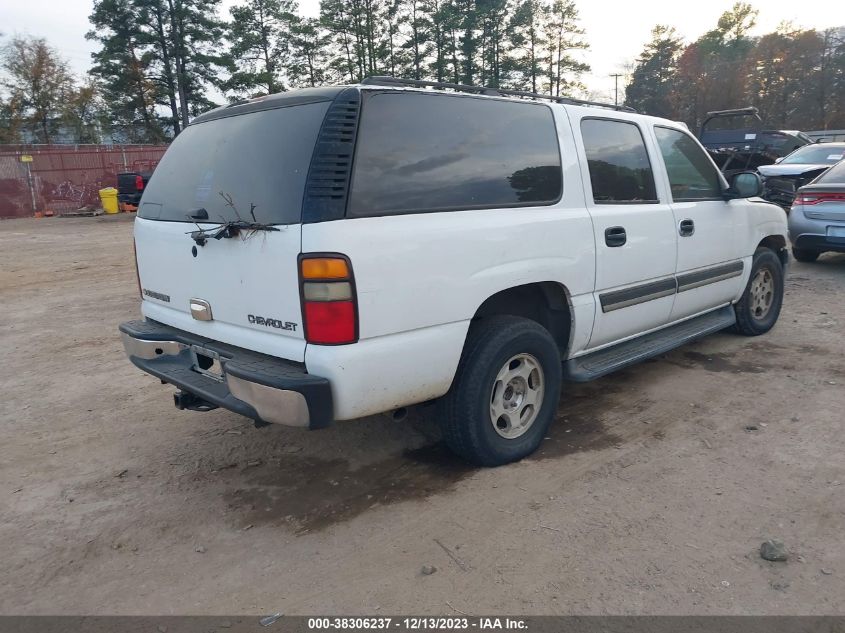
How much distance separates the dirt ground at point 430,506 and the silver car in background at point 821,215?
13.3 ft

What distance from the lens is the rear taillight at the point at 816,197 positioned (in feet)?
27.0

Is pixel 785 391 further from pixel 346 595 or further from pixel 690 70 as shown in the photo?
pixel 690 70

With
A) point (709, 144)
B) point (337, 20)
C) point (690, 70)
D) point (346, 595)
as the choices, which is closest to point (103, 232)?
point (709, 144)

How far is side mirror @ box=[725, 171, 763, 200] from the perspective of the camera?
4992 millimetres

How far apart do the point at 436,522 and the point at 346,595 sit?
0.64 m

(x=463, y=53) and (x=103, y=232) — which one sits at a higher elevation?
(x=463, y=53)

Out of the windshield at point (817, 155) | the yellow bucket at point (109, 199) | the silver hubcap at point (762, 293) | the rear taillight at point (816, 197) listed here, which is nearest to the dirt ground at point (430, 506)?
the silver hubcap at point (762, 293)

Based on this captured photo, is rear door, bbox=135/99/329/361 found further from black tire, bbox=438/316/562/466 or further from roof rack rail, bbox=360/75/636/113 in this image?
black tire, bbox=438/316/562/466

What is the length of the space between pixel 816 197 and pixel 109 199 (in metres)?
22.4

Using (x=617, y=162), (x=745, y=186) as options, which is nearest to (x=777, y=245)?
(x=745, y=186)

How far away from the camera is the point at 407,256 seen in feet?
9.54

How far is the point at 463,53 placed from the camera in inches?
1465

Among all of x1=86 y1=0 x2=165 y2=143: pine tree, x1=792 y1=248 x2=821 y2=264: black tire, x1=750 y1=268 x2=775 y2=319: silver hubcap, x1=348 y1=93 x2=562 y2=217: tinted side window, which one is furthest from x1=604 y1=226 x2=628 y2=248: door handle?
x1=86 y1=0 x2=165 y2=143: pine tree

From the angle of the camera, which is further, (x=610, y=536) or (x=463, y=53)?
(x=463, y=53)
